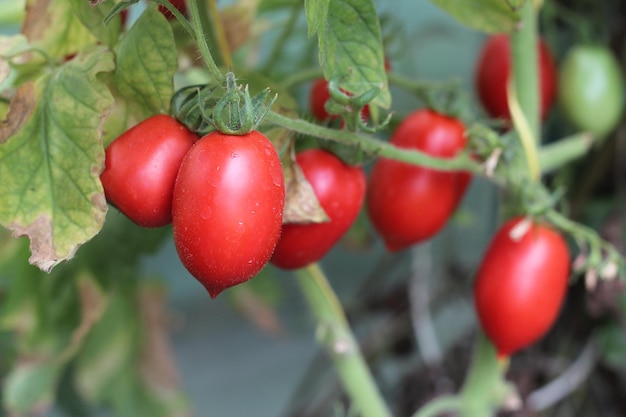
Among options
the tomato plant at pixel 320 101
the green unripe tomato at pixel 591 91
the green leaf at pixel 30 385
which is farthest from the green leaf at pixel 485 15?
the green leaf at pixel 30 385

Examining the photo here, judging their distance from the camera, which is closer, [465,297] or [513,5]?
[513,5]

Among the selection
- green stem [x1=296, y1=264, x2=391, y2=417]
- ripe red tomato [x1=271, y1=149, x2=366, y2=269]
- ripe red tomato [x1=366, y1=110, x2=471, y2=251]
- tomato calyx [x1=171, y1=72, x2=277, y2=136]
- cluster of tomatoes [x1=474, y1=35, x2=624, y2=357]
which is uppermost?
tomato calyx [x1=171, y1=72, x2=277, y2=136]

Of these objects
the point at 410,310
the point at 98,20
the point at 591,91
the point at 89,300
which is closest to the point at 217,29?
the point at 98,20

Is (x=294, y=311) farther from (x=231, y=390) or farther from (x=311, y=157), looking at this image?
(x=311, y=157)

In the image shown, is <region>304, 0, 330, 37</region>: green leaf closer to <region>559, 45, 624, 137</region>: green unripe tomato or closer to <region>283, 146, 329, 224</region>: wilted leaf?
<region>283, 146, 329, 224</region>: wilted leaf

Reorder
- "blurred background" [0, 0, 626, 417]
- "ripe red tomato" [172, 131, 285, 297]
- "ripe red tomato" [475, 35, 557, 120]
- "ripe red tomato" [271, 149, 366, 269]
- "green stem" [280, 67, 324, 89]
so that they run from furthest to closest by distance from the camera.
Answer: "blurred background" [0, 0, 626, 417] < "ripe red tomato" [475, 35, 557, 120] < "green stem" [280, 67, 324, 89] < "ripe red tomato" [271, 149, 366, 269] < "ripe red tomato" [172, 131, 285, 297]

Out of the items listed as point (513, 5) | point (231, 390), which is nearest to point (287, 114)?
point (513, 5)

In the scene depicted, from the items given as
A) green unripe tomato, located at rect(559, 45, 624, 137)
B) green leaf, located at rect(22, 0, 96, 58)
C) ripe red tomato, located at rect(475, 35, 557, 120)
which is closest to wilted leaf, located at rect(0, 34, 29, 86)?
green leaf, located at rect(22, 0, 96, 58)
